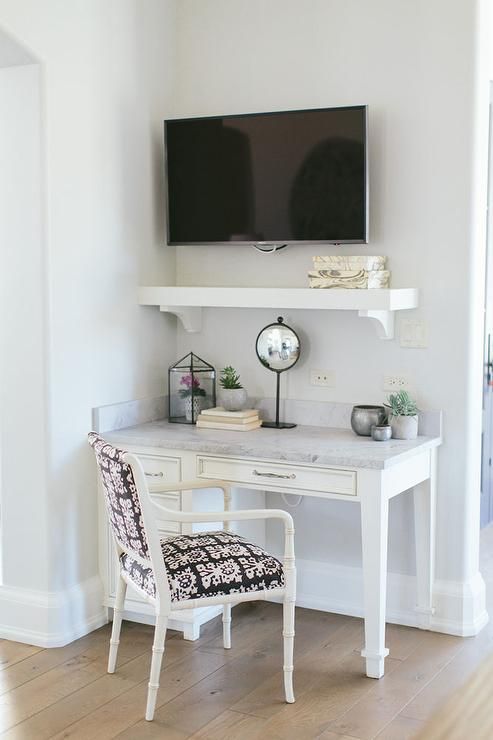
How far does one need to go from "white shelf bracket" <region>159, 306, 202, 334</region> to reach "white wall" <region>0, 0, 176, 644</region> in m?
0.12

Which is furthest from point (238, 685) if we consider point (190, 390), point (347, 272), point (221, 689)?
point (347, 272)

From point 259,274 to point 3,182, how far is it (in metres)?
1.11

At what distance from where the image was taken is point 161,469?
142 inches

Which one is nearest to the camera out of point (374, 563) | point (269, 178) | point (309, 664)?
point (374, 563)

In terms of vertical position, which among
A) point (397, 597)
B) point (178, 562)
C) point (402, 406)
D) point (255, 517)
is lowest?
point (397, 597)

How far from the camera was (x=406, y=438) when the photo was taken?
3541 mm

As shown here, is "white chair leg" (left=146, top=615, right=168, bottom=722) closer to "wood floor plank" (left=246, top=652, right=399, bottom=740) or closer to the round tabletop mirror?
"wood floor plank" (left=246, top=652, right=399, bottom=740)

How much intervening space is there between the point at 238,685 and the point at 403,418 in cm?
114

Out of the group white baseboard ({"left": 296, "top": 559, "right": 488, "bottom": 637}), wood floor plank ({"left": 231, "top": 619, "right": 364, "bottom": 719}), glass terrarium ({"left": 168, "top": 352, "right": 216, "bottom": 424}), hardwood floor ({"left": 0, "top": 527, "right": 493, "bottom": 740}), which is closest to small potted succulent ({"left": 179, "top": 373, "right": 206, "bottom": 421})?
glass terrarium ({"left": 168, "top": 352, "right": 216, "bottom": 424})

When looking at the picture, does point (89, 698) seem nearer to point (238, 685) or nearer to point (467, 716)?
point (238, 685)

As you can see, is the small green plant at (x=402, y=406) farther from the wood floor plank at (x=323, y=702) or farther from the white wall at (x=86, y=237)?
the white wall at (x=86, y=237)

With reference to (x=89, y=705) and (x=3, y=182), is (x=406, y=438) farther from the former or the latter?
(x=3, y=182)

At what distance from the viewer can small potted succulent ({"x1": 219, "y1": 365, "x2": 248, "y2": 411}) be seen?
3.84 m

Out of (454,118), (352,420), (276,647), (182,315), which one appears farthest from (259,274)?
(276,647)
